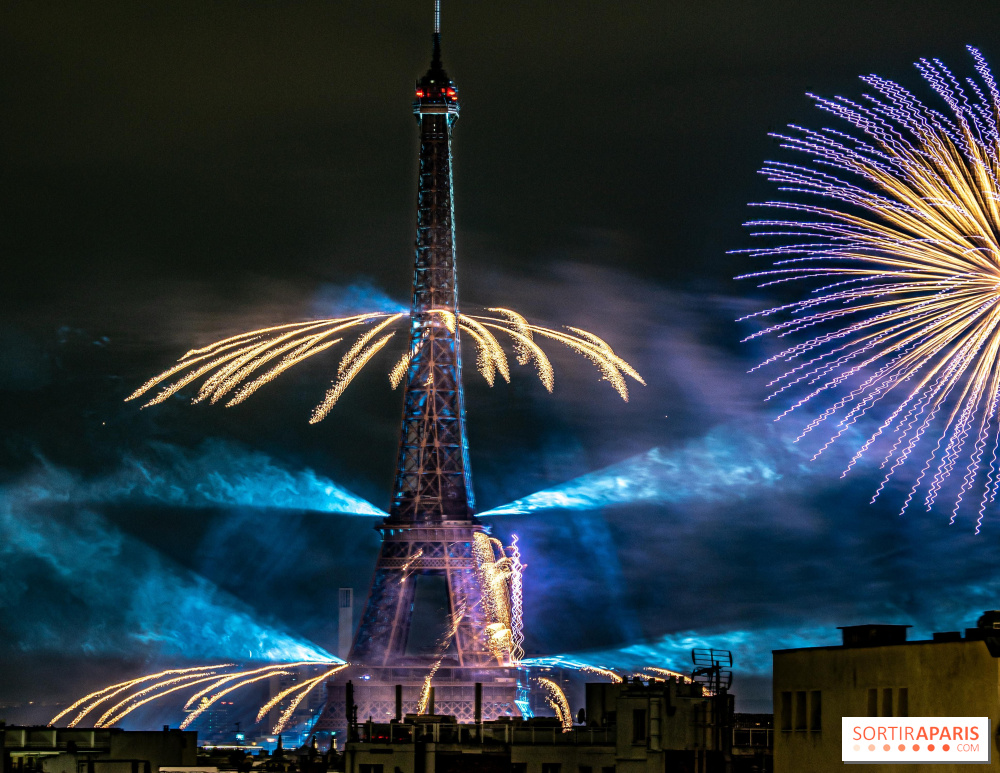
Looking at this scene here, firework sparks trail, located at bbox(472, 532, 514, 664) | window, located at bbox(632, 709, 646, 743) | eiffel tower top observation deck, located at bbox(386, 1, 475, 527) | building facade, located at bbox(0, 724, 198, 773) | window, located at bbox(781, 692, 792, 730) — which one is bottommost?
building facade, located at bbox(0, 724, 198, 773)

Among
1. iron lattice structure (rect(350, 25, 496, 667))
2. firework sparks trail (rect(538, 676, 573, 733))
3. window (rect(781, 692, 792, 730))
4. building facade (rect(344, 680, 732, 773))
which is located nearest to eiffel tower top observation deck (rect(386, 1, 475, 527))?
iron lattice structure (rect(350, 25, 496, 667))

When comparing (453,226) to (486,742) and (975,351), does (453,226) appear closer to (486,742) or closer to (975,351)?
(486,742)

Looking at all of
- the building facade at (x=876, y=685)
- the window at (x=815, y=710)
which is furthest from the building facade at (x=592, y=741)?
the window at (x=815, y=710)

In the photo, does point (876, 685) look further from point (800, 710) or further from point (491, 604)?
point (491, 604)

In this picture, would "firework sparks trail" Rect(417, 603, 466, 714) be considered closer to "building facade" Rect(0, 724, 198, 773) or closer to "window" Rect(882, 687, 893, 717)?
"building facade" Rect(0, 724, 198, 773)

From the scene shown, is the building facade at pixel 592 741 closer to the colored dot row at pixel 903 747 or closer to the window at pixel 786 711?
the window at pixel 786 711
